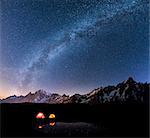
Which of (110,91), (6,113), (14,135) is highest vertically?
(110,91)

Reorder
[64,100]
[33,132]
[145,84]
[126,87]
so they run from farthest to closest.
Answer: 1. [126,87]
2. [145,84]
3. [64,100]
4. [33,132]

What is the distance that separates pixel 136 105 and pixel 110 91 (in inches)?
52.1

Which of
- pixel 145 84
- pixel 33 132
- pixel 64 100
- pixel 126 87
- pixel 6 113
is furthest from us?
pixel 126 87

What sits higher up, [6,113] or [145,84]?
[145,84]

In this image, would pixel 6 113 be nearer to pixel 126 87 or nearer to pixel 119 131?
pixel 119 131

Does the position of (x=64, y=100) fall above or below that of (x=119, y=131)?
above

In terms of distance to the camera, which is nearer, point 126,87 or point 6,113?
point 6,113

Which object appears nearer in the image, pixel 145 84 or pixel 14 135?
pixel 14 135

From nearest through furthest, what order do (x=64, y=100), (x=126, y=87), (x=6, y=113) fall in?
(x=6, y=113) < (x=64, y=100) < (x=126, y=87)

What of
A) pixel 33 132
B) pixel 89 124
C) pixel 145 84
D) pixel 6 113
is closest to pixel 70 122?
pixel 89 124

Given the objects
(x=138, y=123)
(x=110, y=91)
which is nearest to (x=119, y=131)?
(x=138, y=123)

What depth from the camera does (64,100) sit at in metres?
9.21

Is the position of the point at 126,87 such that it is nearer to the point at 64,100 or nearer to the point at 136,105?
the point at 136,105

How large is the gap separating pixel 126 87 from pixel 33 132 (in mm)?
3963
